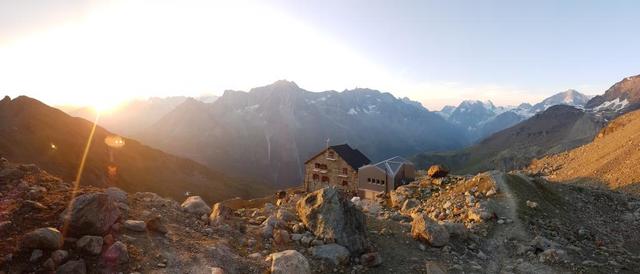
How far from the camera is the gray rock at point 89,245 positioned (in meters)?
13.0

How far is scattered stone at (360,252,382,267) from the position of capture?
17.6 m

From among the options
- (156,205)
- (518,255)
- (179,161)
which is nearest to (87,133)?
(179,161)

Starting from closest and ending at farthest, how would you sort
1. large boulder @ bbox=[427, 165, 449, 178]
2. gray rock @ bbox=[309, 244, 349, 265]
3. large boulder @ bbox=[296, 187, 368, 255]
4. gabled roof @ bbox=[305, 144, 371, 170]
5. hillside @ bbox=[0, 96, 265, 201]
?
gray rock @ bbox=[309, 244, 349, 265], large boulder @ bbox=[296, 187, 368, 255], large boulder @ bbox=[427, 165, 449, 178], gabled roof @ bbox=[305, 144, 371, 170], hillside @ bbox=[0, 96, 265, 201]

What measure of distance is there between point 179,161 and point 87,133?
141ft

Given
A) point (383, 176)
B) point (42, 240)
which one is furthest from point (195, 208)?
point (383, 176)

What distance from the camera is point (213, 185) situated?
169m

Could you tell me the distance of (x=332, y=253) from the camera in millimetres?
17172

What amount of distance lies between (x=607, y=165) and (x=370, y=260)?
57019mm

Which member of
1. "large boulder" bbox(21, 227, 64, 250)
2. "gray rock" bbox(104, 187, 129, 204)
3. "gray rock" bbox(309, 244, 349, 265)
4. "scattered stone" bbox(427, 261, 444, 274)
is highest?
"gray rock" bbox(104, 187, 129, 204)

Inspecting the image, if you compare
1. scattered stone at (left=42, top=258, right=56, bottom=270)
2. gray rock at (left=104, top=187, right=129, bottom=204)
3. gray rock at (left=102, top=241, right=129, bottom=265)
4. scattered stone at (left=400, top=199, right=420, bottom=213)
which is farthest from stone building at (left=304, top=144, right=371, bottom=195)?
scattered stone at (left=42, top=258, right=56, bottom=270)

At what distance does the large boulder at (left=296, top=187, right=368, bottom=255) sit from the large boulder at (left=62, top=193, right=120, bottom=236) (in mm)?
9025

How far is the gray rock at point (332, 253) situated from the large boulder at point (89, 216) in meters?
8.60

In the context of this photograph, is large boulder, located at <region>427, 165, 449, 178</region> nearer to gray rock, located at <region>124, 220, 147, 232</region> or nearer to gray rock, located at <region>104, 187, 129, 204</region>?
gray rock, located at <region>104, 187, 129, 204</region>

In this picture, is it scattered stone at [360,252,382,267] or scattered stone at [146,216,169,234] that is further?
scattered stone at [360,252,382,267]
